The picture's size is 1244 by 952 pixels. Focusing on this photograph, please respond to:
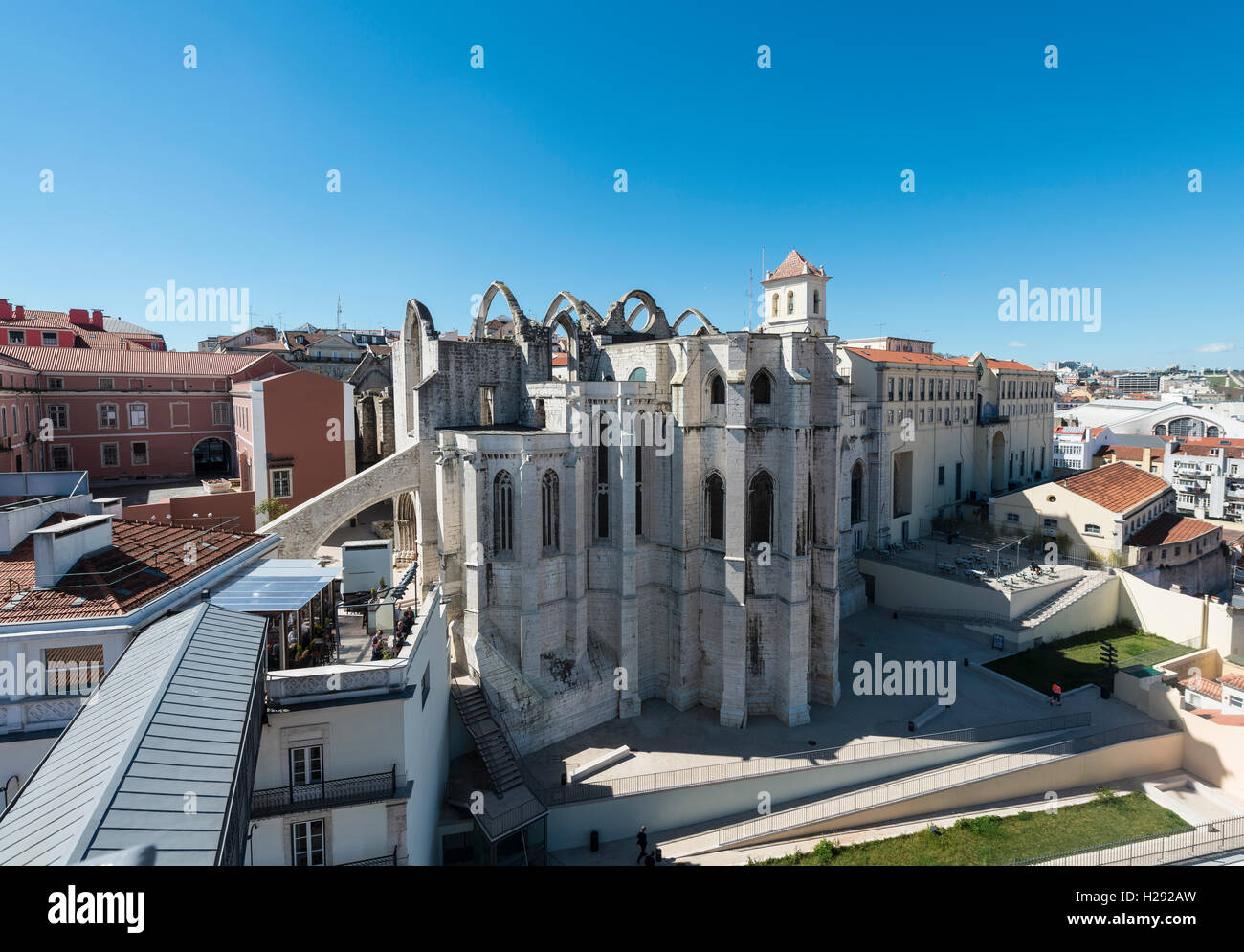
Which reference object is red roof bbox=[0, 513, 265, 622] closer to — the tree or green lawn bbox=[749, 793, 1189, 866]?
the tree

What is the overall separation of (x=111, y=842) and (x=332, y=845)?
11209 mm

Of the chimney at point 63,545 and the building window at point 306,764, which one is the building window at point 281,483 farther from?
the building window at point 306,764

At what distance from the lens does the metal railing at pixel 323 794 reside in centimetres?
1436

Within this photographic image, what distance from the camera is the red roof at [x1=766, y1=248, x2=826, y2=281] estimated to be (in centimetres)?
4341

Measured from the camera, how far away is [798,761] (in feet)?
74.3

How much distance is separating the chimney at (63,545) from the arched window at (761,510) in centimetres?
2005

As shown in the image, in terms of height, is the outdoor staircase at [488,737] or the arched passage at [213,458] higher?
the arched passage at [213,458]

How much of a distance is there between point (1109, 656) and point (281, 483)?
137 feet

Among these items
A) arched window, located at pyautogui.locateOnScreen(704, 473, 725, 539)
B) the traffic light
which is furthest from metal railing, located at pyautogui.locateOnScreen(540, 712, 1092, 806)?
arched window, located at pyautogui.locateOnScreen(704, 473, 725, 539)

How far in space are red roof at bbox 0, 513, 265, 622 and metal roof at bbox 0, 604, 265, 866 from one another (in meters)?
3.90

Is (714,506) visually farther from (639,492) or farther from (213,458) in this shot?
(213,458)

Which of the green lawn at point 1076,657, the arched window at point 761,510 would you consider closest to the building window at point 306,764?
the arched window at point 761,510

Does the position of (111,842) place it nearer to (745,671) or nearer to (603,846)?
(603,846)

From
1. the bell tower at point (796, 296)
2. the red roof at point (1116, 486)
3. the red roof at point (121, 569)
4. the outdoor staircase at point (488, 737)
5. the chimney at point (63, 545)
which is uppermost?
the bell tower at point (796, 296)
